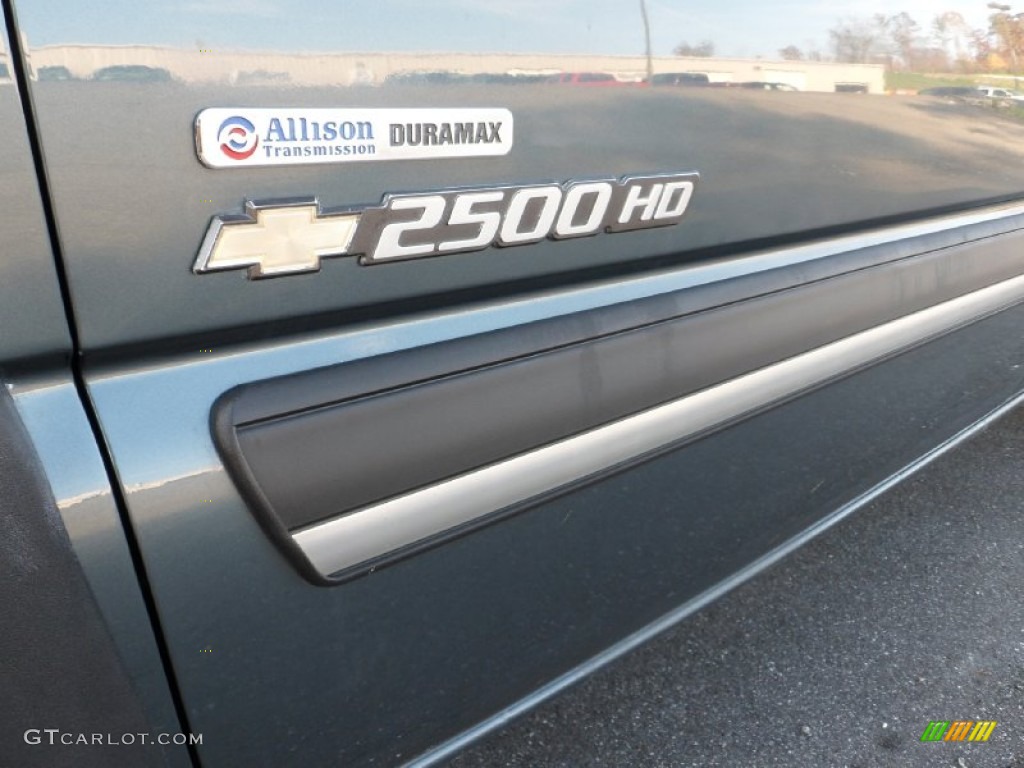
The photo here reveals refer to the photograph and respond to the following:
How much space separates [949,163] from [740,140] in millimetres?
866

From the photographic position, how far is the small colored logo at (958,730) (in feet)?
6.84

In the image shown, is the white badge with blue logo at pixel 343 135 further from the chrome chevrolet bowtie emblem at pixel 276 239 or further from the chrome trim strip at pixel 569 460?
the chrome trim strip at pixel 569 460

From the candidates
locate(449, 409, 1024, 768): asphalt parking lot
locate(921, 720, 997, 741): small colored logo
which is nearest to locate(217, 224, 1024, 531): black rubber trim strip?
locate(449, 409, 1024, 768): asphalt parking lot

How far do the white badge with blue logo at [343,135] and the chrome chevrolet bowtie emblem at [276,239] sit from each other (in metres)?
0.06

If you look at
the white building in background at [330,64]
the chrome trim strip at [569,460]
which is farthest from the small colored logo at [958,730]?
the white building in background at [330,64]

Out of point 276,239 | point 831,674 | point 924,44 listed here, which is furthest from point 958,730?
point 276,239

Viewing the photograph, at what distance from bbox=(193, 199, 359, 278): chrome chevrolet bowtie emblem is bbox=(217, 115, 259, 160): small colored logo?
54mm

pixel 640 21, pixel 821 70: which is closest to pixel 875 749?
pixel 821 70

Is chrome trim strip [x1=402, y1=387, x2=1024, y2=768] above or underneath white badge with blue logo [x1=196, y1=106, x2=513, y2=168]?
underneath

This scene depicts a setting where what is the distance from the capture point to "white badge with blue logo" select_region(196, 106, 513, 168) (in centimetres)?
96

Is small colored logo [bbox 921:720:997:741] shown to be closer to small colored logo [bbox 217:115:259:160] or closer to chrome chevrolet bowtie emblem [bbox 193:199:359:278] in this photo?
chrome chevrolet bowtie emblem [bbox 193:199:359:278]

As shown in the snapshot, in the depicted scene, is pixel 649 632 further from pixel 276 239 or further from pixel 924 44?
pixel 924 44

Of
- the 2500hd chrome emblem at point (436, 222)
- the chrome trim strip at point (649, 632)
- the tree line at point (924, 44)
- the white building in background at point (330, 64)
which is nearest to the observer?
the white building in background at point (330, 64)

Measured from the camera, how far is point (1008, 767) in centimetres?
200
